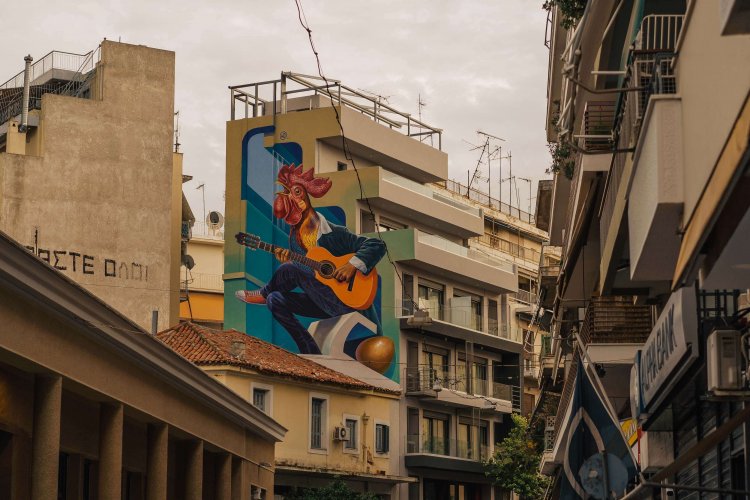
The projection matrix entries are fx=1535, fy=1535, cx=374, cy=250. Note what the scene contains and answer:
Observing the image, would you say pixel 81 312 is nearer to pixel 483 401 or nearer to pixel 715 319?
pixel 715 319

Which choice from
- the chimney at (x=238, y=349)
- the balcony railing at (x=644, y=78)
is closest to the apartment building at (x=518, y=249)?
the chimney at (x=238, y=349)

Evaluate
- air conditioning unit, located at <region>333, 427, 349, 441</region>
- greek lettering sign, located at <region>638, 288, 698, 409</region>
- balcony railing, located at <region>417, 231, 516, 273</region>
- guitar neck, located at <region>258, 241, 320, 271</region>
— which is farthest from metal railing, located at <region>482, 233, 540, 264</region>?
greek lettering sign, located at <region>638, 288, 698, 409</region>

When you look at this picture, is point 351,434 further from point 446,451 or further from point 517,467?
point 517,467

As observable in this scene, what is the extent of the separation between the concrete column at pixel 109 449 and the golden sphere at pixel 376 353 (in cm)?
3764

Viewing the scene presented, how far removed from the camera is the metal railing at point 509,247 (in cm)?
8362

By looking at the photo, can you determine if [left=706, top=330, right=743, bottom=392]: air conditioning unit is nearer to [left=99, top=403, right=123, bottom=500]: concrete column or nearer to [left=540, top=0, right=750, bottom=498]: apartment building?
[left=540, top=0, right=750, bottom=498]: apartment building

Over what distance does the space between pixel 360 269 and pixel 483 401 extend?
8894 millimetres

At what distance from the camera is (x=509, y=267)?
236ft

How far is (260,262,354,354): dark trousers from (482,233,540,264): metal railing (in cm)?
2021

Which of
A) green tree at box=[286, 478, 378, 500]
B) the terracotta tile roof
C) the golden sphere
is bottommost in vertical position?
green tree at box=[286, 478, 378, 500]

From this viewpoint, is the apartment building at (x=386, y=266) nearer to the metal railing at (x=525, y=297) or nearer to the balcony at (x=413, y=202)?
the balcony at (x=413, y=202)

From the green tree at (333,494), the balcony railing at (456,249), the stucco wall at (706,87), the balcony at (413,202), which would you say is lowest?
the green tree at (333,494)

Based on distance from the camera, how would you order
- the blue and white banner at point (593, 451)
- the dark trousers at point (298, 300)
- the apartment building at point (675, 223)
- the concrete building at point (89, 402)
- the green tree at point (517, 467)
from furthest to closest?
the green tree at point (517, 467) < the dark trousers at point (298, 300) < the concrete building at point (89, 402) < the blue and white banner at point (593, 451) < the apartment building at point (675, 223)

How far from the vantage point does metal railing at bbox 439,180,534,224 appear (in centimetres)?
8294
